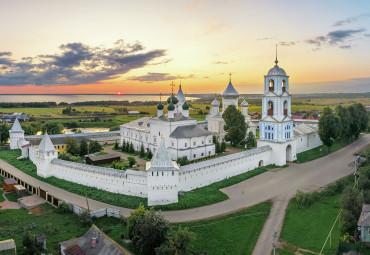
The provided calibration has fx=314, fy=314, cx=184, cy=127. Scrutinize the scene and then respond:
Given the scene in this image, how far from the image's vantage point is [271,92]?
3344 centimetres

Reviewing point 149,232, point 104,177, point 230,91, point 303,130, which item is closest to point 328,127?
point 303,130

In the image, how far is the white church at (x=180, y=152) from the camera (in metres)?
22.2

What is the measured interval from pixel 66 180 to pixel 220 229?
53.1 ft

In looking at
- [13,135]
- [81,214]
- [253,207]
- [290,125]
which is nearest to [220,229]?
[253,207]

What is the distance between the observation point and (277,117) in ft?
108

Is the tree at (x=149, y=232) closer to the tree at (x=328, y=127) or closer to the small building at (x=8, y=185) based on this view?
the small building at (x=8, y=185)

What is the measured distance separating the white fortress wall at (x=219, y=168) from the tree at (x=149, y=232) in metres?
7.31

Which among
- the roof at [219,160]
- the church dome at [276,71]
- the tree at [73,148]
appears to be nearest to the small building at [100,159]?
the tree at [73,148]

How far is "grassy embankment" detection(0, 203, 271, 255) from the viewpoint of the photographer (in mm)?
16984

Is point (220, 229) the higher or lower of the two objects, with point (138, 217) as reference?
lower

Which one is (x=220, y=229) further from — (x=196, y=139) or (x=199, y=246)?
(x=196, y=139)

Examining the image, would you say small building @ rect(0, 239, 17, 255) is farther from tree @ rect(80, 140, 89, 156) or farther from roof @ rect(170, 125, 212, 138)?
tree @ rect(80, 140, 89, 156)

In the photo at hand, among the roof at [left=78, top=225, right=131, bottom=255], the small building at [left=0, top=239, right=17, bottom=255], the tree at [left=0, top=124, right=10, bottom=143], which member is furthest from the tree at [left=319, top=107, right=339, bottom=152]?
the tree at [left=0, top=124, right=10, bottom=143]

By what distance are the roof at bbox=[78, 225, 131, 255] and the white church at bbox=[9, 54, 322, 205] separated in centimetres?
694
